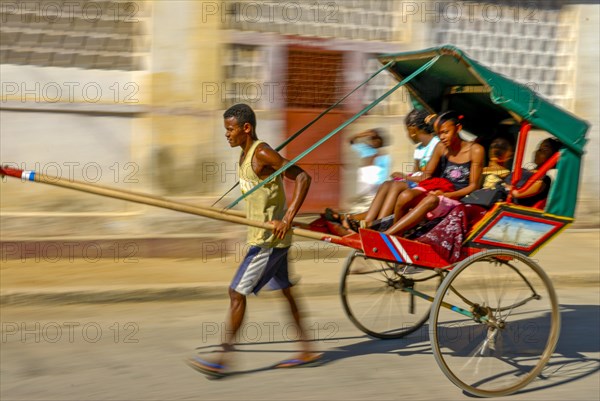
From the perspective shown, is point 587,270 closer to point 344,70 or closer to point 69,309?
point 344,70

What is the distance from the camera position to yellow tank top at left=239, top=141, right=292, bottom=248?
525cm

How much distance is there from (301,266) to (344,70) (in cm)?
264

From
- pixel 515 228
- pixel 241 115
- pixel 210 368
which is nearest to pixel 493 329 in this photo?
pixel 515 228

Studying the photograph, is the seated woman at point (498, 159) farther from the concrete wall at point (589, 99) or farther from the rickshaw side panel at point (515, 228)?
the concrete wall at point (589, 99)

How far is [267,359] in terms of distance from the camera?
5828mm

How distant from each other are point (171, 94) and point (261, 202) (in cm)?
435

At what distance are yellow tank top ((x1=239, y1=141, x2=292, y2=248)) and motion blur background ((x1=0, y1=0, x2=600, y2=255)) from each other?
3828 mm

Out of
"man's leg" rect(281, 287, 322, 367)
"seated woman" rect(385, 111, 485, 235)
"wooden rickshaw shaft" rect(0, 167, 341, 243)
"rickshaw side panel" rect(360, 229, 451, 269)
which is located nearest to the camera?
"wooden rickshaw shaft" rect(0, 167, 341, 243)

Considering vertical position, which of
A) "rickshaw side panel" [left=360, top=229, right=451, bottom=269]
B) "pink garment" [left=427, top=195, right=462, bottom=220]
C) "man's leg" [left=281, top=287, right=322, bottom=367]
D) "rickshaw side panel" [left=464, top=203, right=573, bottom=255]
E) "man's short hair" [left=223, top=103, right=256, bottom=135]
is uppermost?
"man's short hair" [left=223, top=103, right=256, bottom=135]

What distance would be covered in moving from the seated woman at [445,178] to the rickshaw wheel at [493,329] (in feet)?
1.40

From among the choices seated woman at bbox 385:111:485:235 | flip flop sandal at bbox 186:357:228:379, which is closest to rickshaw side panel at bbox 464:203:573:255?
seated woman at bbox 385:111:485:235

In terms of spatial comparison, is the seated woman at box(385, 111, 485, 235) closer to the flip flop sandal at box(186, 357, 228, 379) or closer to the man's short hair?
the man's short hair

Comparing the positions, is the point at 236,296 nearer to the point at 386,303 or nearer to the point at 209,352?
the point at 209,352

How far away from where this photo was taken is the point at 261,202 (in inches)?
210
